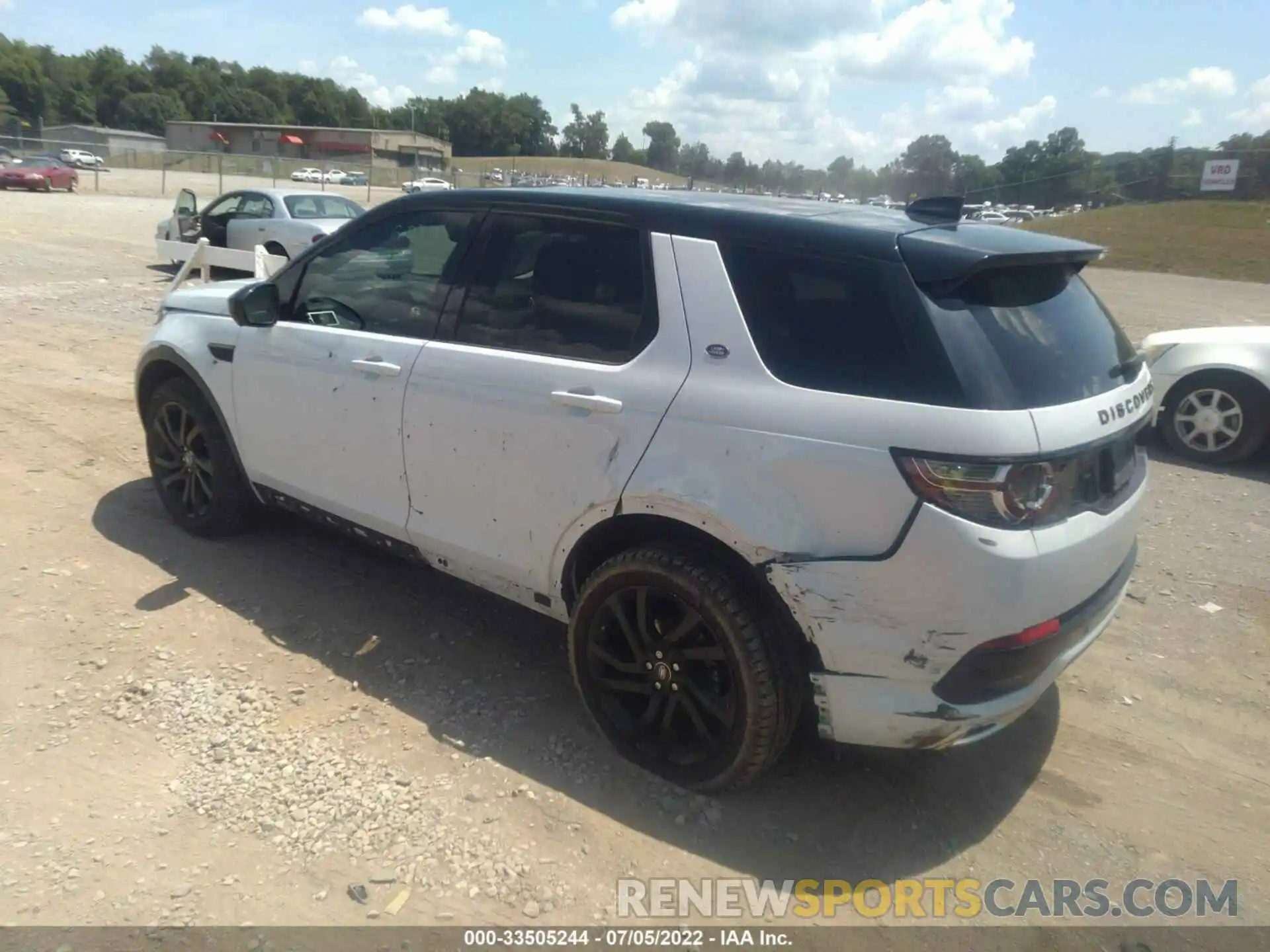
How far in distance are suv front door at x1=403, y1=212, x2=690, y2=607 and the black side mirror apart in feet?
3.33

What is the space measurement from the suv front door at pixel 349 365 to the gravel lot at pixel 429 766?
2.09 ft

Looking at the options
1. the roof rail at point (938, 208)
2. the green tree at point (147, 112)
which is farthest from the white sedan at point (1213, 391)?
the green tree at point (147, 112)

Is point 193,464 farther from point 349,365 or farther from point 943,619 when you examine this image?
point 943,619

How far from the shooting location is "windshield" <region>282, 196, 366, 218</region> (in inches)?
583

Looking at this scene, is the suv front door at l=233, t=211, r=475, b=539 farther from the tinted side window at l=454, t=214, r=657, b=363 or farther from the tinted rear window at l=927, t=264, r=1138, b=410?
the tinted rear window at l=927, t=264, r=1138, b=410

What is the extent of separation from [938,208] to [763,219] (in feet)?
2.48

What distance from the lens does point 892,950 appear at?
2.50 metres

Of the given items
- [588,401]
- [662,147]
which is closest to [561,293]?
[588,401]

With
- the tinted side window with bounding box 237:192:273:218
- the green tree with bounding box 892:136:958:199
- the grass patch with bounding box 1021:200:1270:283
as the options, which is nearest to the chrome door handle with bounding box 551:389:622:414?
the green tree with bounding box 892:136:958:199

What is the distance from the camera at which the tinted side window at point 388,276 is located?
11.9ft

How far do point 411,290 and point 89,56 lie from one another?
142 meters

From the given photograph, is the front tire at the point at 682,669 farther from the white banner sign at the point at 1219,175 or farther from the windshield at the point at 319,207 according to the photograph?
the white banner sign at the point at 1219,175

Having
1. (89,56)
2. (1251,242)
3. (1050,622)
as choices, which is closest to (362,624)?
(1050,622)
